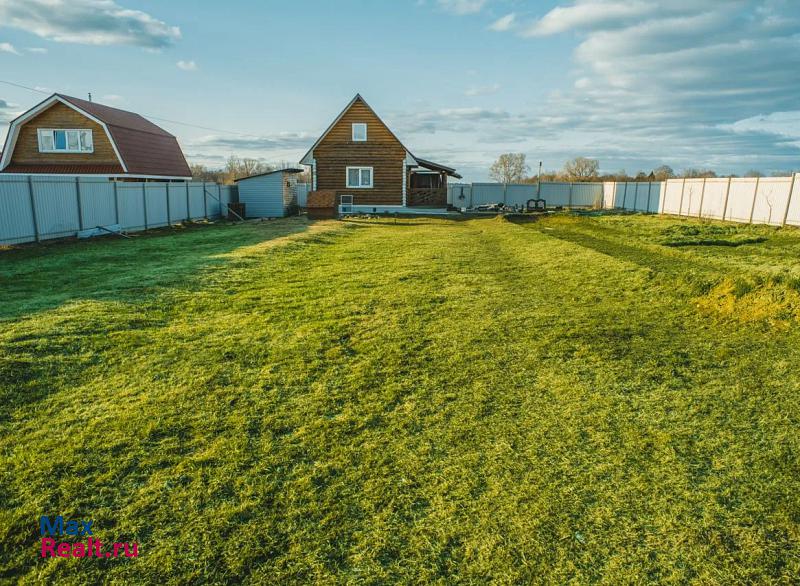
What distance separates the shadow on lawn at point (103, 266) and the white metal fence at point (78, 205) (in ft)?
2.20

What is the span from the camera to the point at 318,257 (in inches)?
507

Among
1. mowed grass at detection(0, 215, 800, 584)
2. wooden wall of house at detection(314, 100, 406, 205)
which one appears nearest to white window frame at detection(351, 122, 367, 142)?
wooden wall of house at detection(314, 100, 406, 205)

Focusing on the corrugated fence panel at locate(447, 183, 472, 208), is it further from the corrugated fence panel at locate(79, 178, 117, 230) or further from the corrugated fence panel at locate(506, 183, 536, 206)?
the corrugated fence panel at locate(79, 178, 117, 230)

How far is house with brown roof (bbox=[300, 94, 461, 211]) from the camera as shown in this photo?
97.3 feet

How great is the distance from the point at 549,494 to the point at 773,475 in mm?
1523

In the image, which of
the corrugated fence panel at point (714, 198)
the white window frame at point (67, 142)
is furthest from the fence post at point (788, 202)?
the white window frame at point (67, 142)

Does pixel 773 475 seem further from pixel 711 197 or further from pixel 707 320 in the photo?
pixel 711 197

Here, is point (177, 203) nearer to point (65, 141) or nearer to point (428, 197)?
point (65, 141)

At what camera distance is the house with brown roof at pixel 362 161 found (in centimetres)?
2967

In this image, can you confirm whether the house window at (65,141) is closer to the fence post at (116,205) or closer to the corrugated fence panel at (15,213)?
the fence post at (116,205)

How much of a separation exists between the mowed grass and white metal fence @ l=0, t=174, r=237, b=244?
23.1ft

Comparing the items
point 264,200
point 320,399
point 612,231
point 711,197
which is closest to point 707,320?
point 320,399

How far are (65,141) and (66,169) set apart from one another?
1.58m

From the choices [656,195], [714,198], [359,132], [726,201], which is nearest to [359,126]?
[359,132]
